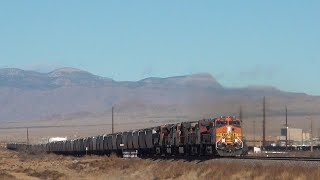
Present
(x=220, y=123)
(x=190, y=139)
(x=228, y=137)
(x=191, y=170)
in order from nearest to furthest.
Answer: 1. (x=191, y=170)
2. (x=228, y=137)
3. (x=220, y=123)
4. (x=190, y=139)

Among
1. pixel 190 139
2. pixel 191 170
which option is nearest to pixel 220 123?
pixel 190 139

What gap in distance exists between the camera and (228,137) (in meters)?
55.6

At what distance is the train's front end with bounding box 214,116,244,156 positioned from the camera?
55.2 meters

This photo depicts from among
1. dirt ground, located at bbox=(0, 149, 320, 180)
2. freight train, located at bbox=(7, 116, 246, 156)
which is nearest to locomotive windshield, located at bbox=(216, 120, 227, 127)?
freight train, located at bbox=(7, 116, 246, 156)

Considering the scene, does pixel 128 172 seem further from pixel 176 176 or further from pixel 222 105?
pixel 222 105

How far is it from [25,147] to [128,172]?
96.1 m

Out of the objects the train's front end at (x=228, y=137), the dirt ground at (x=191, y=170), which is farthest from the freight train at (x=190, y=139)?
the dirt ground at (x=191, y=170)

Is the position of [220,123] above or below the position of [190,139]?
above

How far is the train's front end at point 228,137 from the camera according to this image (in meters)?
55.2

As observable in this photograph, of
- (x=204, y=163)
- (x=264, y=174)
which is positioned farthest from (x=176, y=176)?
(x=264, y=174)

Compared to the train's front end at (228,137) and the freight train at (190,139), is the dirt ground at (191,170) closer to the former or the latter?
the freight train at (190,139)

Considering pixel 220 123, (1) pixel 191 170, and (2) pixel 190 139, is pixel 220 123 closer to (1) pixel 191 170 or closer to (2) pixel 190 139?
(2) pixel 190 139

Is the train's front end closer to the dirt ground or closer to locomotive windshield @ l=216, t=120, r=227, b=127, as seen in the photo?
locomotive windshield @ l=216, t=120, r=227, b=127

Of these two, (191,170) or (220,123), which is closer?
(191,170)
